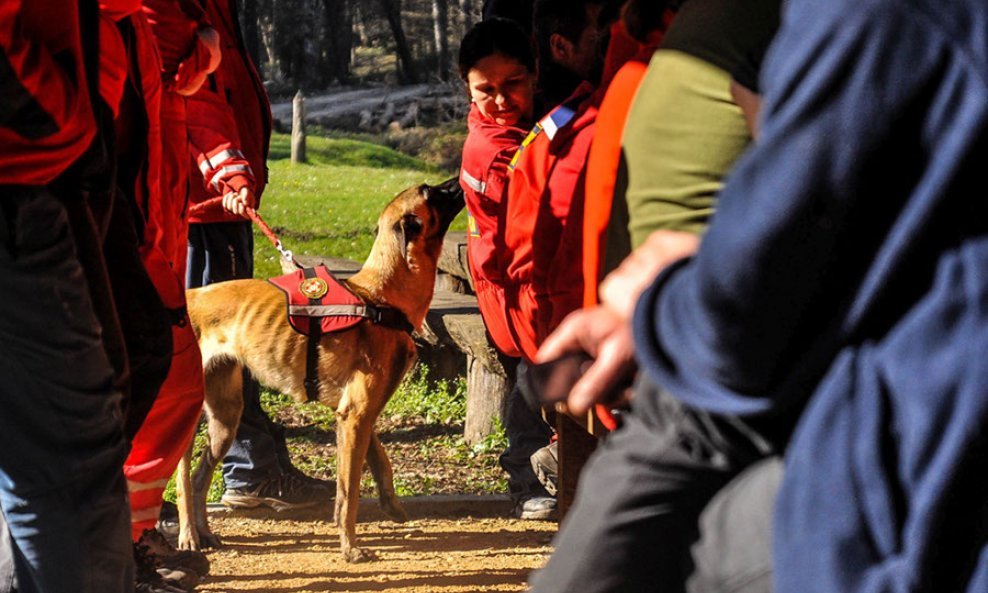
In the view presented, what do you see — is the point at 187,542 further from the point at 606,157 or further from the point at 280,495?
the point at 606,157

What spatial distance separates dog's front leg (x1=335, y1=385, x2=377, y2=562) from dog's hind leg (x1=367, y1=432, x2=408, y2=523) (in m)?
0.18

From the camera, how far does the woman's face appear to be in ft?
15.2

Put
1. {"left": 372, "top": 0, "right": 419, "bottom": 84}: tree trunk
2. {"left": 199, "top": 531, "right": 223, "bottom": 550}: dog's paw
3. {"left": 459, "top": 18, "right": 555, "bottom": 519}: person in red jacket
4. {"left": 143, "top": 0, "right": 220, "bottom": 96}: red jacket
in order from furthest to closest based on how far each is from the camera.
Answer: {"left": 372, "top": 0, "right": 419, "bottom": 84}: tree trunk
{"left": 199, "top": 531, "right": 223, "bottom": 550}: dog's paw
{"left": 143, "top": 0, "right": 220, "bottom": 96}: red jacket
{"left": 459, "top": 18, "right": 555, "bottom": 519}: person in red jacket

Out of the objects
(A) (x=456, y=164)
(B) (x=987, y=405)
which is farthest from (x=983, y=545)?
(A) (x=456, y=164)

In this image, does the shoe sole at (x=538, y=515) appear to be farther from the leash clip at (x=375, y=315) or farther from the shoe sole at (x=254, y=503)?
the leash clip at (x=375, y=315)

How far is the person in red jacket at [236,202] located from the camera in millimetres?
4941

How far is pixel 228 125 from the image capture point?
507 cm

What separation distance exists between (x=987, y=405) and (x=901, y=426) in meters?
0.09

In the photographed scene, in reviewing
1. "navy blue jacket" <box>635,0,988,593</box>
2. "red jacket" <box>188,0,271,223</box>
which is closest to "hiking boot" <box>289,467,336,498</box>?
"red jacket" <box>188,0,271,223</box>

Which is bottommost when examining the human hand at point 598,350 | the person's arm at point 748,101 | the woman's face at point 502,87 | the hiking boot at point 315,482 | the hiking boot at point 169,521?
the hiking boot at point 315,482

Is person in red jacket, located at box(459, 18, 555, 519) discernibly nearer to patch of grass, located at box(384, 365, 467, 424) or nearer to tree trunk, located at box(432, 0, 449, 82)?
patch of grass, located at box(384, 365, 467, 424)

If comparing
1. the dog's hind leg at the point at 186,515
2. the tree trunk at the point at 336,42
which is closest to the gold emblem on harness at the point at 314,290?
the dog's hind leg at the point at 186,515

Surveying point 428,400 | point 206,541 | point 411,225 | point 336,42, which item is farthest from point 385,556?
point 336,42

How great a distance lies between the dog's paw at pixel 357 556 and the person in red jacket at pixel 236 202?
0.68 m
